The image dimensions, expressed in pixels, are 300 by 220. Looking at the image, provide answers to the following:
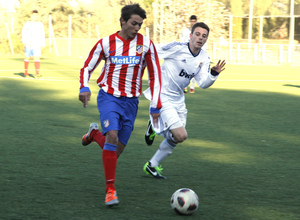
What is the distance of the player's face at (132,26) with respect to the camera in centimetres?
502

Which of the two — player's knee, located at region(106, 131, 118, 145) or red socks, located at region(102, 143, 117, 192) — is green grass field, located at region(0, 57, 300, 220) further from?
player's knee, located at region(106, 131, 118, 145)

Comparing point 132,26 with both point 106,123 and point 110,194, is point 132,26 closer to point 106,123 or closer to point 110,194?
point 106,123

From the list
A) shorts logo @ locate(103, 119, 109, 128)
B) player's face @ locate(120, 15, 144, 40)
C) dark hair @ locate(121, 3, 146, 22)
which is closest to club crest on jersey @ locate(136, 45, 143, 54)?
player's face @ locate(120, 15, 144, 40)

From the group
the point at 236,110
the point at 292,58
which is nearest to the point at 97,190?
the point at 236,110

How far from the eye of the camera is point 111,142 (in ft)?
16.3

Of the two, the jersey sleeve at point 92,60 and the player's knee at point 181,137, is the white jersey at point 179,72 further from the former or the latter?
the jersey sleeve at point 92,60

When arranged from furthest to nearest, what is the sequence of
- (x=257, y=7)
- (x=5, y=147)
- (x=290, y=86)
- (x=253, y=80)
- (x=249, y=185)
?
(x=257, y=7) < (x=253, y=80) < (x=290, y=86) < (x=5, y=147) < (x=249, y=185)

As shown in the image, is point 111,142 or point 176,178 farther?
point 176,178

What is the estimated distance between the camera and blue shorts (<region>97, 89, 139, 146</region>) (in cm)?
504

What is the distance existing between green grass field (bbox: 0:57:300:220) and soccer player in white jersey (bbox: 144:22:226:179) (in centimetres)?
41

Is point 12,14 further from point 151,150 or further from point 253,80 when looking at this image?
point 151,150

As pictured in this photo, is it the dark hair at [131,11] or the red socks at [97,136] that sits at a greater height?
the dark hair at [131,11]

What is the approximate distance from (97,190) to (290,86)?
43.4 ft

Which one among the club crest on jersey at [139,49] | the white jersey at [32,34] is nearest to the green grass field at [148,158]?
the club crest on jersey at [139,49]
